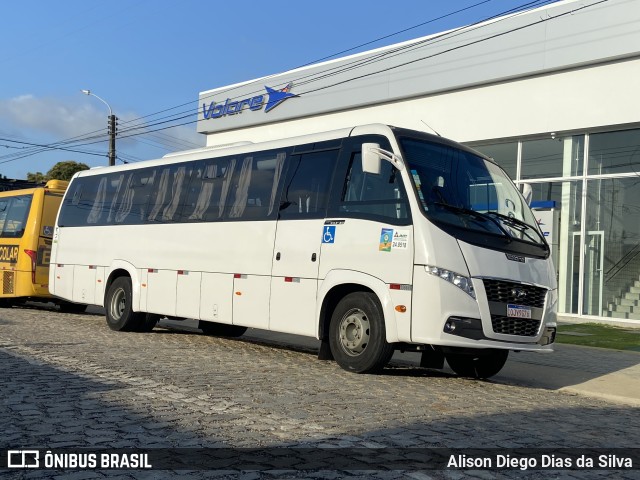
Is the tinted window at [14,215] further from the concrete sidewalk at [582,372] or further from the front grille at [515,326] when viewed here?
the front grille at [515,326]

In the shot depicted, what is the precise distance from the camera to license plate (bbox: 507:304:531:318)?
28.3ft

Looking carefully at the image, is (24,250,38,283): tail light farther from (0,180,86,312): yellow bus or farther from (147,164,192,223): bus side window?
(147,164,192,223): bus side window

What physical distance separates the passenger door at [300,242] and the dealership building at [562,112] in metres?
9.88

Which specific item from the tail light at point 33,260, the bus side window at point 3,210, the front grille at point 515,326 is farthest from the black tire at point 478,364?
the bus side window at point 3,210

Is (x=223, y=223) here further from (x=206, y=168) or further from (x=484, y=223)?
(x=484, y=223)

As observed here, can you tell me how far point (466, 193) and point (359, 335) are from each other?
2.19 metres

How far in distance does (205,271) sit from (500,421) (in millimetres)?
6322

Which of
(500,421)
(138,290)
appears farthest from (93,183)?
(500,421)

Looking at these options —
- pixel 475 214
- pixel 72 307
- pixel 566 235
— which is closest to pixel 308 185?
pixel 475 214

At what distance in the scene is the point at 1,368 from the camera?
8.52 m

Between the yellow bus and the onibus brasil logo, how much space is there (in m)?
12.1

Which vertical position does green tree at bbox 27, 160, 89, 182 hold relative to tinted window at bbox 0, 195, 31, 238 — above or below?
above

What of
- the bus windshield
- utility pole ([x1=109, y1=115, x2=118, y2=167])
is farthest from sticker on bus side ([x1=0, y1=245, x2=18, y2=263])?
utility pole ([x1=109, y1=115, x2=118, y2=167])

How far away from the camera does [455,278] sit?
Result: 832cm
